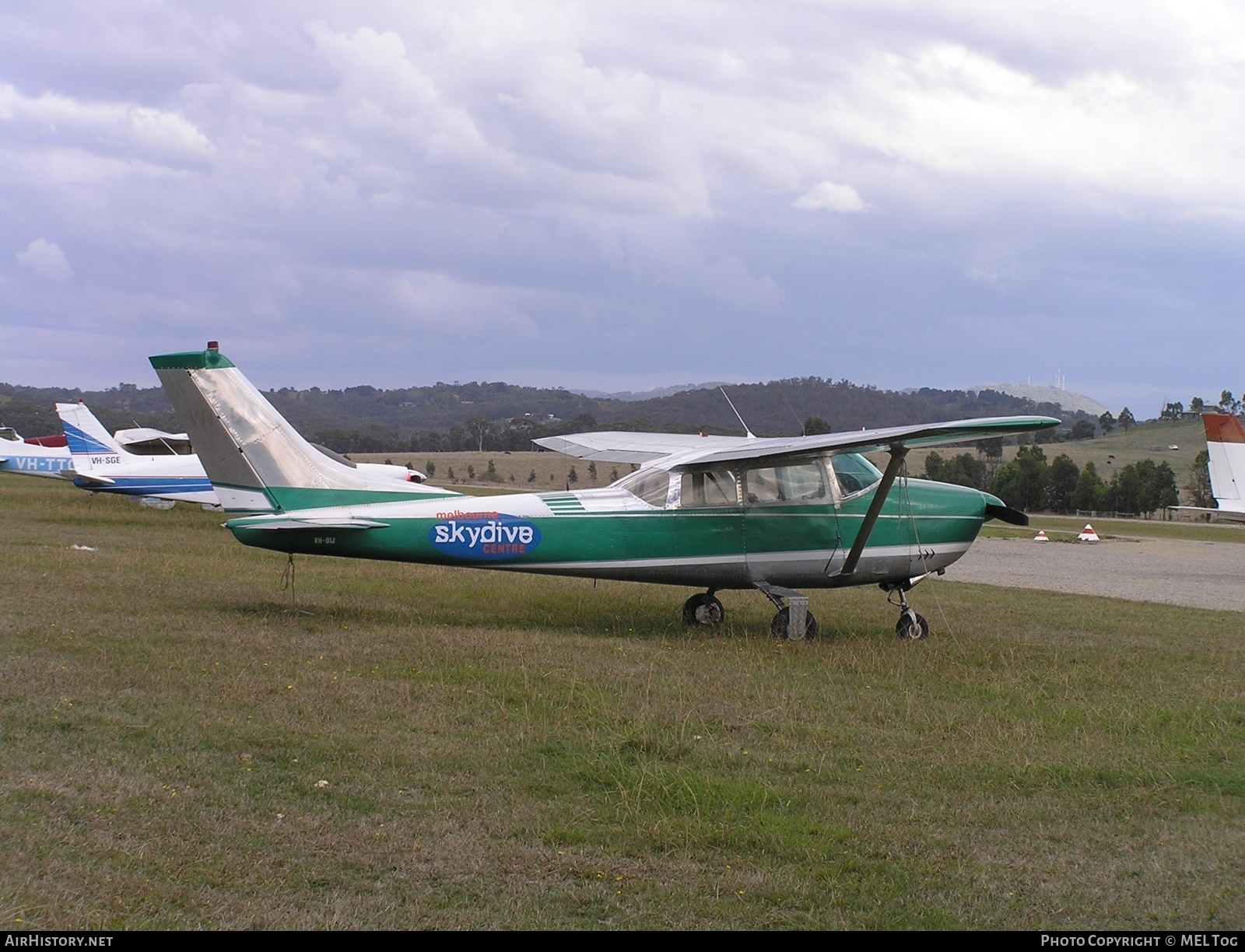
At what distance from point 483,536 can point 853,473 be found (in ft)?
14.7

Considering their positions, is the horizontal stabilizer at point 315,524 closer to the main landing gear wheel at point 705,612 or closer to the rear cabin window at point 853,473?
the main landing gear wheel at point 705,612

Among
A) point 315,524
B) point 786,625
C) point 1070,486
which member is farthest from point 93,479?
point 1070,486

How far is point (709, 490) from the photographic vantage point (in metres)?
12.7

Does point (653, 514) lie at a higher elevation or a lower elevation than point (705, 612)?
higher

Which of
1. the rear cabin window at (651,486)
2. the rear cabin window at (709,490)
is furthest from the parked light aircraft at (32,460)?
the rear cabin window at (709,490)

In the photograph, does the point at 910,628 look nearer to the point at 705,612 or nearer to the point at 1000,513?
the point at 1000,513

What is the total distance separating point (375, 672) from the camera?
9.10 meters

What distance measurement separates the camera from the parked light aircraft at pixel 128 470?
27047mm

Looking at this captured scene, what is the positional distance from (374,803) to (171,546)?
1600 centimetres

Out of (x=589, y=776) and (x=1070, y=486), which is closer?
(x=589, y=776)

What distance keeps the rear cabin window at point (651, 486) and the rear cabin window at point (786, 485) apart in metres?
0.96

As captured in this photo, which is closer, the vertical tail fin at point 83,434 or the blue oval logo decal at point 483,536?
the blue oval logo decal at point 483,536
